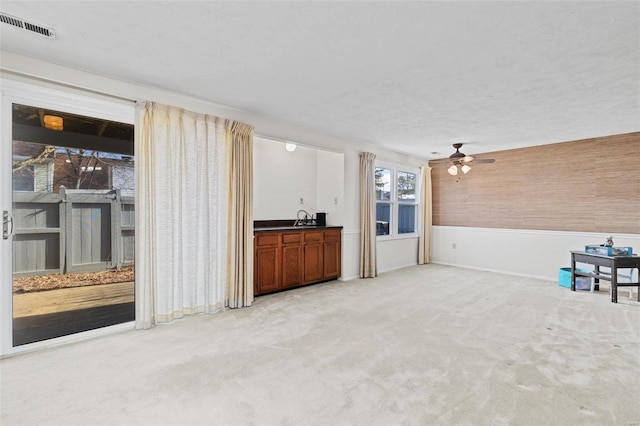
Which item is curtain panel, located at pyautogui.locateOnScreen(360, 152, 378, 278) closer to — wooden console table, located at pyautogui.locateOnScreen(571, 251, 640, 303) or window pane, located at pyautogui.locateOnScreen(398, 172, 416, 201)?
window pane, located at pyautogui.locateOnScreen(398, 172, 416, 201)

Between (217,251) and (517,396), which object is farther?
(217,251)

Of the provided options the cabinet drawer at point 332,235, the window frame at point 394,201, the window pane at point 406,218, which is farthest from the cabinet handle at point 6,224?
the window pane at point 406,218

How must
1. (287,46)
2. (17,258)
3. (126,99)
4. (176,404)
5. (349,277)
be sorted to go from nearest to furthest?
(176,404) → (287,46) → (17,258) → (126,99) → (349,277)

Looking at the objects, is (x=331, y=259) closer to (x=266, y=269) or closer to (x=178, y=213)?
(x=266, y=269)

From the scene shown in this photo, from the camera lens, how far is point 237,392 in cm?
209

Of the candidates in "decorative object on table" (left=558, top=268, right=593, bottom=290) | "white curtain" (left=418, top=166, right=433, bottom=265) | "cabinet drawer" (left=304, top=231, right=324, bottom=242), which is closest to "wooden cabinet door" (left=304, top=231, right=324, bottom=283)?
"cabinet drawer" (left=304, top=231, right=324, bottom=242)

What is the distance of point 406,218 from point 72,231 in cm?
607

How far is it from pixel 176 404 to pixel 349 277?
388 cm

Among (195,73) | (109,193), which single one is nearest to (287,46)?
(195,73)

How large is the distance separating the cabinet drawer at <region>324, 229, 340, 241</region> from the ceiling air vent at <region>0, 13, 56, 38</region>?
4003 mm

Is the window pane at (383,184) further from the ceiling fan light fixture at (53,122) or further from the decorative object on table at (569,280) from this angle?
the ceiling fan light fixture at (53,122)

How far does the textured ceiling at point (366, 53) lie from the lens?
6.40 ft

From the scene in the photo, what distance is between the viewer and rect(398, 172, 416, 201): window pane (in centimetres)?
694

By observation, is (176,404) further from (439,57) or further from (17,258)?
(439,57)
